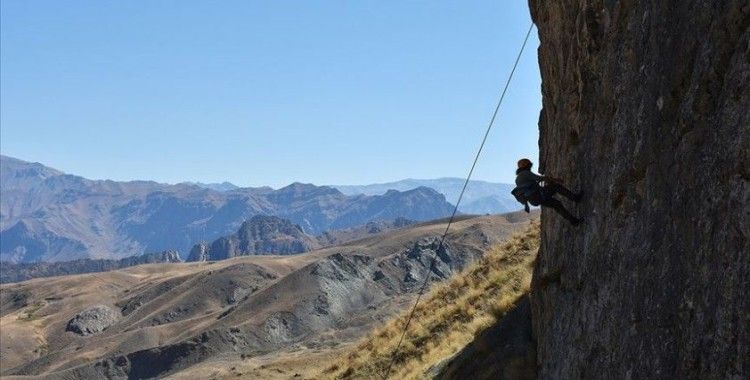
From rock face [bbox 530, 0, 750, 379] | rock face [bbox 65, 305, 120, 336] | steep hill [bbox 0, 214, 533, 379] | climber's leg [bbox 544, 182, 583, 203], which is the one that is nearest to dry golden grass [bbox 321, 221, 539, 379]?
climber's leg [bbox 544, 182, 583, 203]

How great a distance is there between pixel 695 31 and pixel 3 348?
16483 cm

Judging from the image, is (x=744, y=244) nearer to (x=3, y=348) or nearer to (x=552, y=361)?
(x=552, y=361)

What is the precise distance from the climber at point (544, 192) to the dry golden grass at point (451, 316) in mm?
5456

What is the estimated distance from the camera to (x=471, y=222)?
17288 cm

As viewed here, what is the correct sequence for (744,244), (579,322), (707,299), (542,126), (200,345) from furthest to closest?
(200,345)
(542,126)
(579,322)
(707,299)
(744,244)

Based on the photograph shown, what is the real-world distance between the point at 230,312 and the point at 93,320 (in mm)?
52701

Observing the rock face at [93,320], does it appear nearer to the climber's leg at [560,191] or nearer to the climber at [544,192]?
the climber at [544,192]

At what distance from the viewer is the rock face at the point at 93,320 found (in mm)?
165125

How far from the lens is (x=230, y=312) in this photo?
13312 cm

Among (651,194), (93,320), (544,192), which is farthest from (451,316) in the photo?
(93,320)

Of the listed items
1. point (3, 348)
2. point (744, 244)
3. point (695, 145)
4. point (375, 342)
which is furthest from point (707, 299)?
point (3, 348)

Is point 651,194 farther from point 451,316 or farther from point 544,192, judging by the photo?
point 451,316

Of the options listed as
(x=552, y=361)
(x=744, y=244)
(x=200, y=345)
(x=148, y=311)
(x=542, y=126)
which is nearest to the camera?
(x=744, y=244)

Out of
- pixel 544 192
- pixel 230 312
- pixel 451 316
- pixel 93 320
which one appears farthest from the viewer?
pixel 93 320
